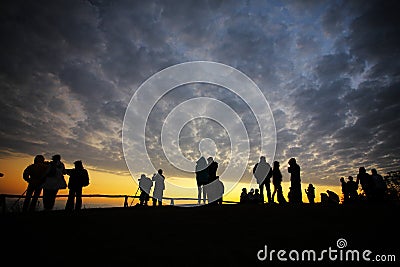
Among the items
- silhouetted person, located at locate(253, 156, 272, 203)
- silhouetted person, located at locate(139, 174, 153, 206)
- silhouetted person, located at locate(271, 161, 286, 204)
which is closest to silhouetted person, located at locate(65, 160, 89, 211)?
silhouetted person, located at locate(139, 174, 153, 206)

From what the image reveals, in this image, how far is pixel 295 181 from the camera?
1213 cm

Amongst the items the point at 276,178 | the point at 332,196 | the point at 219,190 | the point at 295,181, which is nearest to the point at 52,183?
the point at 219,190

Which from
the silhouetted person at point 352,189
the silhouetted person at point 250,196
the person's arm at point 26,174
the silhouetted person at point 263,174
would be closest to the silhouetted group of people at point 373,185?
the silhouetted person at point 352,189

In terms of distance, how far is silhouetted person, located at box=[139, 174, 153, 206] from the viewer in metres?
14.9

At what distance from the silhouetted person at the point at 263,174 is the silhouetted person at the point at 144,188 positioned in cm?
679

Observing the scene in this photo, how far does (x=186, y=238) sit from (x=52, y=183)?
22.3 ft

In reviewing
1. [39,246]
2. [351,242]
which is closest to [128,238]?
[39,246]

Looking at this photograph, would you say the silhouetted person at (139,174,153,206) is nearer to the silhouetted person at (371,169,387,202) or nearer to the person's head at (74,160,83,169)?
the person's head at (74,160,83,169)

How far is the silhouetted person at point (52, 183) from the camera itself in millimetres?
9227

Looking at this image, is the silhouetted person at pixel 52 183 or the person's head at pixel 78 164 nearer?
the silhouetted person at pixel 52 183

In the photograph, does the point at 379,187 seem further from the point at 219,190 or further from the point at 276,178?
the point at 219,190

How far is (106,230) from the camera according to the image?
5.95 metres

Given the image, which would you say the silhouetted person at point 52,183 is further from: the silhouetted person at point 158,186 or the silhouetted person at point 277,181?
the silhouetted person at point 277,181

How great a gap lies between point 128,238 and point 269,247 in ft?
10.0
